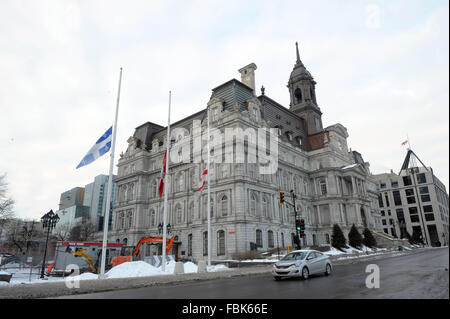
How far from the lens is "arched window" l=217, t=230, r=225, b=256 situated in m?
39.4

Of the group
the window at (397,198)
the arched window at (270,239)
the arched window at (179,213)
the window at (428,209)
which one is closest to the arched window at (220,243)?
the arched window at (270,239)

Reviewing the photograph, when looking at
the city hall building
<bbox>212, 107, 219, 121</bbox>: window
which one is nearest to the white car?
the city hall building

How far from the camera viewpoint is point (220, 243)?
3981 cm

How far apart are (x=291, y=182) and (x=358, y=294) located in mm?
43810

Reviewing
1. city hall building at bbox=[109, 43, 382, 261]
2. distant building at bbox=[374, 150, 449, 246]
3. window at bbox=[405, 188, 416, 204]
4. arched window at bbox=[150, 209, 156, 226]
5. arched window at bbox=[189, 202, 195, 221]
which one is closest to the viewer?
city hall building at bbox=[109, 43, 382, 261]

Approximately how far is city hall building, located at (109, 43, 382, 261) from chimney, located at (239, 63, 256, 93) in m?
0.17

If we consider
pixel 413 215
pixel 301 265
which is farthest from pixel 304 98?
pixel 413 215

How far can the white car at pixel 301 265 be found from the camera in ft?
→ 46.3

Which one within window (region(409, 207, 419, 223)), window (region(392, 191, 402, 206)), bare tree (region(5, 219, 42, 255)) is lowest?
bare tree (region(5, 219, 42, 255))

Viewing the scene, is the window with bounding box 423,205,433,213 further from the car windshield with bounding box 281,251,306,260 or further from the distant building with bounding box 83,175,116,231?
the distant building with bounding box 83,175,116,231

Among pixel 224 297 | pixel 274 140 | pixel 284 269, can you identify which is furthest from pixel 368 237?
pixel 224 297

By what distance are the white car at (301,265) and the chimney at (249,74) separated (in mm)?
39629

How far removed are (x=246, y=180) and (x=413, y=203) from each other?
82158mm
